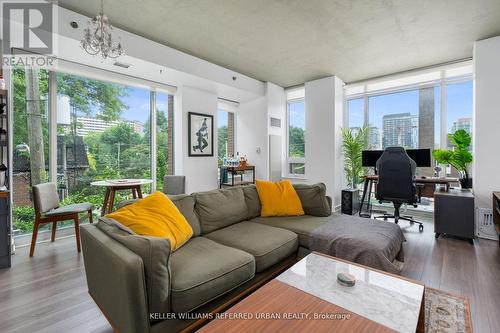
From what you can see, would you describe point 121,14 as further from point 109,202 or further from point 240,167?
point 240,167

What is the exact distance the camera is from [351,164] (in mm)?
5094

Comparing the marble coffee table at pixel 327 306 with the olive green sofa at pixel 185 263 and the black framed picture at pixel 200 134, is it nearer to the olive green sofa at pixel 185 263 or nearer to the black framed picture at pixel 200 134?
the olive green sofa at pixel 185 263

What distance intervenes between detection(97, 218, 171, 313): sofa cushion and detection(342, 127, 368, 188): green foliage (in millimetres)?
4474

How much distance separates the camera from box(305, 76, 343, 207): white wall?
4934 millimetres

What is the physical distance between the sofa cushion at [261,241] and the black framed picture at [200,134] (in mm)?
2605

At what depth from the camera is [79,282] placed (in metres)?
2.18

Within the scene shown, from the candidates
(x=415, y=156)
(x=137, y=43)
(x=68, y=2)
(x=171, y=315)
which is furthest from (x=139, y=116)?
(x=415, y=156)

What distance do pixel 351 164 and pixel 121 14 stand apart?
4604 millimetres

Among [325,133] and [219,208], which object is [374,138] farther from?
[219,208]

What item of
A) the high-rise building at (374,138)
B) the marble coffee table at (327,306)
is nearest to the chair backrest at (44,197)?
the marble coffee table at (327,306)

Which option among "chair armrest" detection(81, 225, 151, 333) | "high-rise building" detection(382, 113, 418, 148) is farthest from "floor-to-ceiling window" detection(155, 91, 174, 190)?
"high-rise building" detection(382, 113, 418, 148)

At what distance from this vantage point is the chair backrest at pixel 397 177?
3.60m

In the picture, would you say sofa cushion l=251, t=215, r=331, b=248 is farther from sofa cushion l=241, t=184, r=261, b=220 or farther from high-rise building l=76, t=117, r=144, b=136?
high-rise building l=76, t=117, r=144, b=136

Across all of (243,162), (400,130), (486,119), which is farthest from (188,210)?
(400,130)
